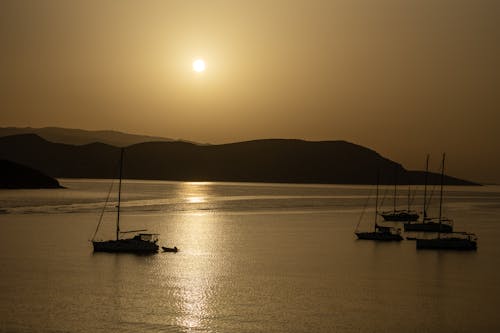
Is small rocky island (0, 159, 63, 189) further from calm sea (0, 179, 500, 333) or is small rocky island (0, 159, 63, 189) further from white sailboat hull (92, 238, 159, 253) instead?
white sailboat hull (92, 238, 159, 253)

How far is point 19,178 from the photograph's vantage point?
144750mm

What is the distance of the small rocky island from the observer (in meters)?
142

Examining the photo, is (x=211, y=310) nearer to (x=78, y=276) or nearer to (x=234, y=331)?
(x=234, y=331)

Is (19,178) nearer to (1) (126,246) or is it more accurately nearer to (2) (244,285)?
(1) (126,246)

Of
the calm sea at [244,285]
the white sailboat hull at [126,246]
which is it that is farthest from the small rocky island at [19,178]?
the white sailboat hull at [126,246]

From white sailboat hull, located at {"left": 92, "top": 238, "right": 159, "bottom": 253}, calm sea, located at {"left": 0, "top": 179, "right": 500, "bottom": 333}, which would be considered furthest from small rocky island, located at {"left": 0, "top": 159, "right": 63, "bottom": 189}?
white sailboat hull, located at {"left": 92, "top": 238, "right": 159, "bottom": 253}

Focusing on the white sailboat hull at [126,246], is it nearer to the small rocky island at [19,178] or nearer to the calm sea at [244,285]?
the calm sea at [244,285]

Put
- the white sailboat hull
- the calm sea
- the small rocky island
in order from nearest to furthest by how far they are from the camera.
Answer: the calm sea < the white sailboat hull < the small rocky island

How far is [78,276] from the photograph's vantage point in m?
33.4

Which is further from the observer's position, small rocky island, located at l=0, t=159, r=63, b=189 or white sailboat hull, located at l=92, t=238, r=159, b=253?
small rocky island, located at l=0, t=159, r=63, b=189

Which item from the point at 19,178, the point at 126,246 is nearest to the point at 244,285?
the point at 126,246

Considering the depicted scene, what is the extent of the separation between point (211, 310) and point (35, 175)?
13236cm

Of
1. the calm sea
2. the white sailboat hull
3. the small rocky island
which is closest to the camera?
the calm sea

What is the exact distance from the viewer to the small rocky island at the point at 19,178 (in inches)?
5600
